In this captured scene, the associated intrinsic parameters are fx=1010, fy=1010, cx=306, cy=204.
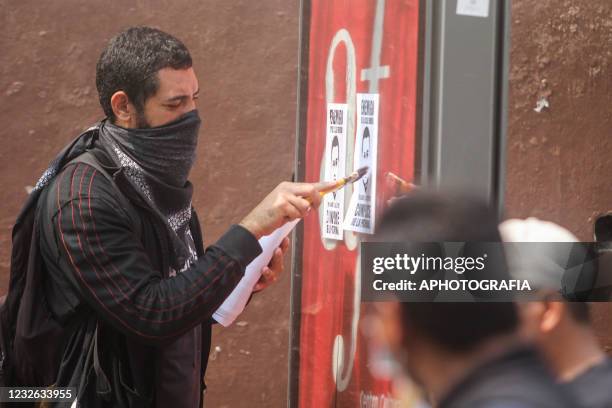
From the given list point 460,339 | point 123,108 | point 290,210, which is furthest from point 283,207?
point 460,339

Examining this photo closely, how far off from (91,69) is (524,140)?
6.32 ft

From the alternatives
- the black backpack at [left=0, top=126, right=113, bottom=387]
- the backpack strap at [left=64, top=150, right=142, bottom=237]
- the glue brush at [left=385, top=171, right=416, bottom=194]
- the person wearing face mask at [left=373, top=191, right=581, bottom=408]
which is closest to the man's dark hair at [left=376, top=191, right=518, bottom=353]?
the person wearing face mask at [left=373, top=191, right=581, bottom=408]

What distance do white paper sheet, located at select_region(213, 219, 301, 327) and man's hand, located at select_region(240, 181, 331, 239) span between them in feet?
0.51

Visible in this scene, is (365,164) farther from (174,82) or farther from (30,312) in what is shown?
(30,312)

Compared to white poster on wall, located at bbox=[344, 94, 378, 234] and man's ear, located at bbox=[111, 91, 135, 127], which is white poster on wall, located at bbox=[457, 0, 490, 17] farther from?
man's ear, located at bbox=[111, 91, 135, 127]

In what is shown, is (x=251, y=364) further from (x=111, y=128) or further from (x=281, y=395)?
(x=111, y=128)

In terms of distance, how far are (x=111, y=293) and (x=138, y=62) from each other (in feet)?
1.85

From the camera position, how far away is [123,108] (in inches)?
94.7

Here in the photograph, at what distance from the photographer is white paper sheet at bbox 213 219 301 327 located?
8.04ft

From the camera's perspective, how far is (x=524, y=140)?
4367 mm

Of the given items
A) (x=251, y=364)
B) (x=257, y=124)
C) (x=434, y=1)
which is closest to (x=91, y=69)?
(x=257, y=124)

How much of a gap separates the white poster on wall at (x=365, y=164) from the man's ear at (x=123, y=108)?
1.82ft

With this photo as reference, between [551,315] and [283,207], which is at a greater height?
[283,207]

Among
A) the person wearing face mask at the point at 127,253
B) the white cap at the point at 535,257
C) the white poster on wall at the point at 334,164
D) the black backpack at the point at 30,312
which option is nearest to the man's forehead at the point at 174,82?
the person wearing face mask at the point at 127,253
